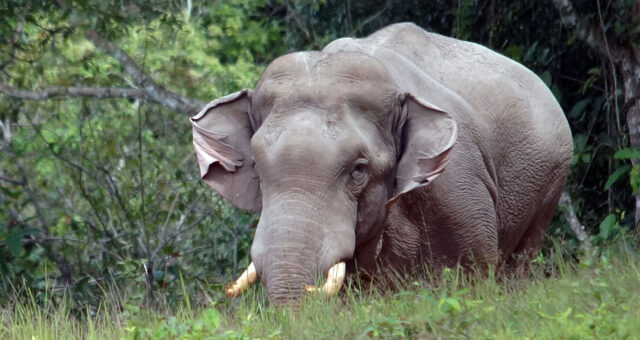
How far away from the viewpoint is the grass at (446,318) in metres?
4.95

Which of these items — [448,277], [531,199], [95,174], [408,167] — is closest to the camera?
[448,277]

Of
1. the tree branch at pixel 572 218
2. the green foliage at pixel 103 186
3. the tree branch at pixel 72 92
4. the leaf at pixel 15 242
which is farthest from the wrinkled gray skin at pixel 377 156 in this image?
the tree branch at pixel 72 92

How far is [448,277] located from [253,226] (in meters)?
4.31

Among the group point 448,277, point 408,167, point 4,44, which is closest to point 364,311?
point 448,277

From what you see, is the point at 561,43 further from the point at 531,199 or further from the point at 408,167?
the point at 408,167

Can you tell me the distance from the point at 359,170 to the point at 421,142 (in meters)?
0.51

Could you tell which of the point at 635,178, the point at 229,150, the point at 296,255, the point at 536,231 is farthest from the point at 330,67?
the point at 635,178

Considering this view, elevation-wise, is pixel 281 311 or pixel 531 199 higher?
pixel 281 311

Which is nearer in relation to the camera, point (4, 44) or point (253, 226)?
point (4, 44)

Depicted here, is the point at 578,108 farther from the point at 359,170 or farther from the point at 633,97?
the point at 359,170

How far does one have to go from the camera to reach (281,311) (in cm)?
581

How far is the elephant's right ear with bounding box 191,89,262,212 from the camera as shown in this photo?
23.8ft

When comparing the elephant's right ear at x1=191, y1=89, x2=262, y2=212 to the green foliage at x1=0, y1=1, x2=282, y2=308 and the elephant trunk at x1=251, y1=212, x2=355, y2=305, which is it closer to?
the elephant trunk at x1=251, y1=212, x2=355, y2=305

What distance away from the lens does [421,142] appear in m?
7.01
